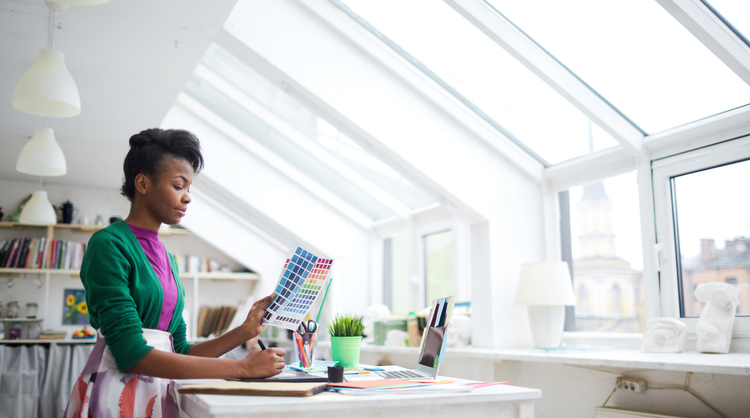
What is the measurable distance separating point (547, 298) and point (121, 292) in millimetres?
2101

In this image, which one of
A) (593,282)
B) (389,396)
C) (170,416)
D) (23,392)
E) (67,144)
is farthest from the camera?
(23,392)

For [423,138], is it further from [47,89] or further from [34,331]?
[34,331]

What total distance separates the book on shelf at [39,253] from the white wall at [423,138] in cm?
362

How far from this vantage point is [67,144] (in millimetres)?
4242

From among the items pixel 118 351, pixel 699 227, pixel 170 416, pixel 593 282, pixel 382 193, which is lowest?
pixel 170 416

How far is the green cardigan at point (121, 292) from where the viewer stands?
4.00 ft

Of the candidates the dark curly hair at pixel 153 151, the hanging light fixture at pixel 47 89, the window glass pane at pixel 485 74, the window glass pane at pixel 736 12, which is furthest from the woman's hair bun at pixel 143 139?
the window glass pane at pixel 736 12

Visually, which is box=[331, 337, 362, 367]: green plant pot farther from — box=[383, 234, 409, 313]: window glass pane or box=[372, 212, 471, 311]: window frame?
box=[383, 234, 409, 313]: window glass pane

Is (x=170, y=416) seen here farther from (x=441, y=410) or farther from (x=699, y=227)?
(x=699, y=227)

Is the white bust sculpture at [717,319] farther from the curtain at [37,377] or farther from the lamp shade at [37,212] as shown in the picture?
the curtain at [37,377]

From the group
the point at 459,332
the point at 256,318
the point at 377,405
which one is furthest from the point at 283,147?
the point at 377,405

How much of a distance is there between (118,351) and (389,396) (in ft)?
1.90

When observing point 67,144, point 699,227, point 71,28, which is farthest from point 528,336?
point 67,144

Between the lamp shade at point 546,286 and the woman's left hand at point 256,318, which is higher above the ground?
the lamp shade at point 546,286
